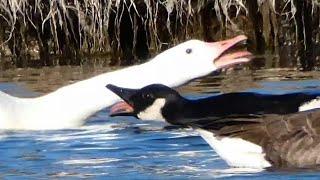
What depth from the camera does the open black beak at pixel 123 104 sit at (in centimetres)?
827

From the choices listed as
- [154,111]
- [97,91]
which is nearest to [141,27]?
[97,91]

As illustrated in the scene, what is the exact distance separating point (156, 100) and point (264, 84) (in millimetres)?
2920

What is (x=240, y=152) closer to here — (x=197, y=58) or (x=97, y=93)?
(x=197, y=58)

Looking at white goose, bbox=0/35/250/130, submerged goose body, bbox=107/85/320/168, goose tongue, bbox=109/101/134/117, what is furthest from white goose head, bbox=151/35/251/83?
submerged goose body, bbox=107/85/320/168

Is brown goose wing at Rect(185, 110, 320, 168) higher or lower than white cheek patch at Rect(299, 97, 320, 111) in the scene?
higher

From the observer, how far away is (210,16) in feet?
46.4

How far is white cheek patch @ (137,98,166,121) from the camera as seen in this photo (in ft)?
26.8

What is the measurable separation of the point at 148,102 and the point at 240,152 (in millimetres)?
1258

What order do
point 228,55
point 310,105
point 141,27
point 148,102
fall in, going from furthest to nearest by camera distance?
point 141,27, point 228,55, point 310,105, point 148,102

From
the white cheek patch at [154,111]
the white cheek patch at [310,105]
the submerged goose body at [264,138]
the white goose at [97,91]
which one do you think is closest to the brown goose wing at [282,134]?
the submerged goose body at [264,138]

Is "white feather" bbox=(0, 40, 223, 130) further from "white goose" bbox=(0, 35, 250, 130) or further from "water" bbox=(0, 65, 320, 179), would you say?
"water" bbox=(0, 65, 320, 179)

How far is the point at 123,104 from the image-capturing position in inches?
332

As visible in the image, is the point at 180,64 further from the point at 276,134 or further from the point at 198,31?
the point at 198,31

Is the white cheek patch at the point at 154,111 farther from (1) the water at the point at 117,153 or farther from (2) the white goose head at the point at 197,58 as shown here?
(2) the white goose head at the point at 197,58
